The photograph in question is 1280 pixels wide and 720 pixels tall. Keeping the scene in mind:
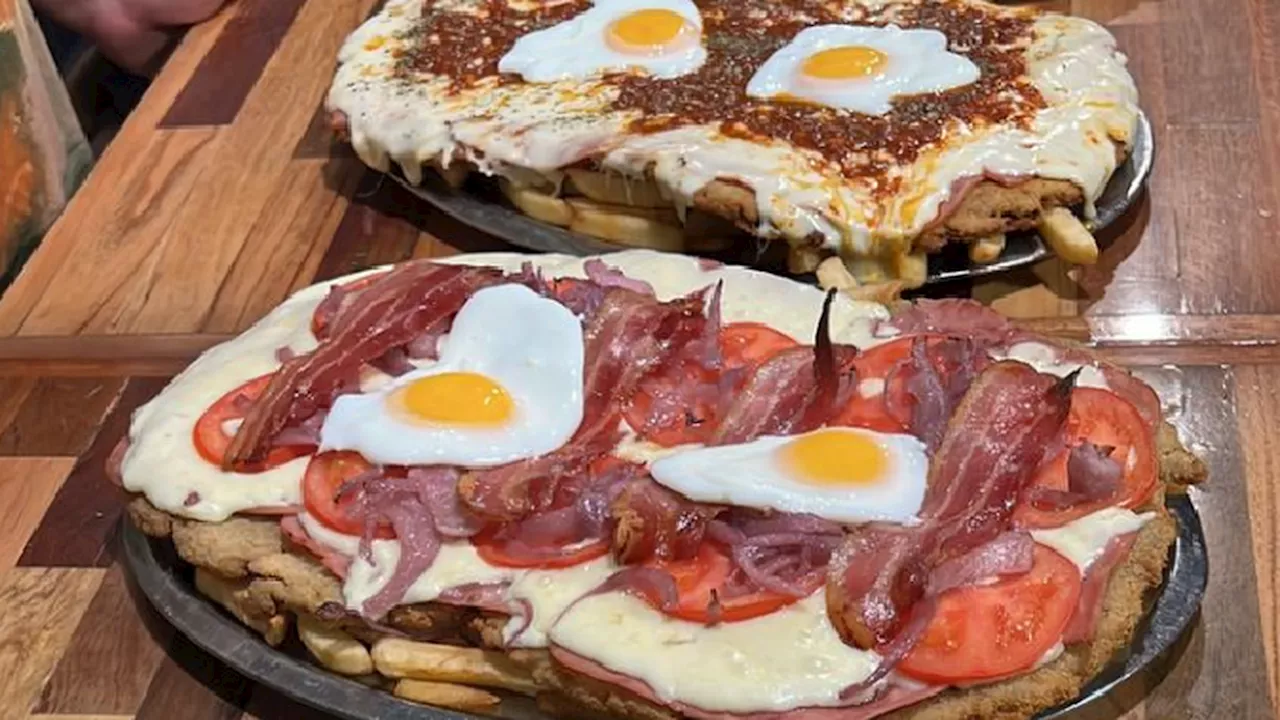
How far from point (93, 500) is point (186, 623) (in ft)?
2.45

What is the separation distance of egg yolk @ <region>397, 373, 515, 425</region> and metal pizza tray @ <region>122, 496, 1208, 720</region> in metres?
0.50

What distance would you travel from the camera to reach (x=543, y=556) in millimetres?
2893

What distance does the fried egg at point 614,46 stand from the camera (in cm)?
462

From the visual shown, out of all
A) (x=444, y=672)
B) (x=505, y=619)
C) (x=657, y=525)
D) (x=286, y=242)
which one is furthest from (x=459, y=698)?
(x=286, y=242)

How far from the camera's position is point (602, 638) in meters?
2.72

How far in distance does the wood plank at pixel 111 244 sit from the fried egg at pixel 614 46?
1036 millimetres

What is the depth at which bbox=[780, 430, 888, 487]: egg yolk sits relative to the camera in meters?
2.89

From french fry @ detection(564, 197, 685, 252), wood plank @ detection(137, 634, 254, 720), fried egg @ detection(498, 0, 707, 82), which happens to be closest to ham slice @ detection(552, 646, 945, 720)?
wood plank @ detection(137, 634, 254, 720)

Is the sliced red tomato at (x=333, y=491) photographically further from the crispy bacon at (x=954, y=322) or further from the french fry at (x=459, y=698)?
the crispy bacon at (x=954, y=322)

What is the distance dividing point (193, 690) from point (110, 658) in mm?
224

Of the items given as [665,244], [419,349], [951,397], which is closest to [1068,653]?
[951,397]

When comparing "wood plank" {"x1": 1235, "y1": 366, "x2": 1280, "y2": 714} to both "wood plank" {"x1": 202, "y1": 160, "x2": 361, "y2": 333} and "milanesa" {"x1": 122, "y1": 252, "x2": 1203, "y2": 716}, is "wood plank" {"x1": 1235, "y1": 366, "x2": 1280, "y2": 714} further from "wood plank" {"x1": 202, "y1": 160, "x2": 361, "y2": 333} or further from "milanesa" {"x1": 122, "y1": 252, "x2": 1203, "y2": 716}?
"wood plank" {"x1": 202, "y1": 160, "x2": 361, "y2": 333}

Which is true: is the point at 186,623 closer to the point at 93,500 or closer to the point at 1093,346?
the point at 93,500

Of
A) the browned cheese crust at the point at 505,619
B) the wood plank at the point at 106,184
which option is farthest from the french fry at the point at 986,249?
the wood plank at the point at 106,184
